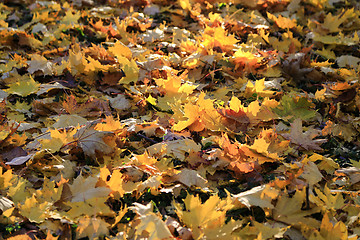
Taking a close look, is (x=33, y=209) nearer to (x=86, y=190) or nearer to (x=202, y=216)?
(x=86, y=190)

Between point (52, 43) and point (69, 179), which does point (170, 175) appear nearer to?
point (69, 179)

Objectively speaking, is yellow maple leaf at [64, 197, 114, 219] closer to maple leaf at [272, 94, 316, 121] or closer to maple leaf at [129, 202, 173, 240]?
maple leaf at [129, 202, 173, 240]

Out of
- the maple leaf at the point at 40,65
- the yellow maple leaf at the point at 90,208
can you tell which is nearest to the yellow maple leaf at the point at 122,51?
the maple leaf at the point at 40,65

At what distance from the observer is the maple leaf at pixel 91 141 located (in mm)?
1775

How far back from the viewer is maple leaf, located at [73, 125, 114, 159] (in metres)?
1.77

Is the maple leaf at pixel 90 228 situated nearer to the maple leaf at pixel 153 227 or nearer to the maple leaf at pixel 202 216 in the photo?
the maple leaf at pixel 153 227

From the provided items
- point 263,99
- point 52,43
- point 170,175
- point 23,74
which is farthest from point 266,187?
point 52,43

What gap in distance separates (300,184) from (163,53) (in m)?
1.62

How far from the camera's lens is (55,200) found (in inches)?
59.9

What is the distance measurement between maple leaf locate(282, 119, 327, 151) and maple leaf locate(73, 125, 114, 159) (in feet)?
3.16

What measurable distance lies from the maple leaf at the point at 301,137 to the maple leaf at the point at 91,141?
0.96 m

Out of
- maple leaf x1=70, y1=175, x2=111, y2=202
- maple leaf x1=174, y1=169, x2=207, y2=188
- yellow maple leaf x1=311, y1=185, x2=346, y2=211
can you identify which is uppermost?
yellow maple leaf x1=311, y1=185, x2=346, y2=211

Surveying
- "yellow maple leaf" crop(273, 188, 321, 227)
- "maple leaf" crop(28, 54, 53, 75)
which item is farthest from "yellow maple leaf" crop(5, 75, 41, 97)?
"yellow maple leaf" crop(273, 188, 321, 227)

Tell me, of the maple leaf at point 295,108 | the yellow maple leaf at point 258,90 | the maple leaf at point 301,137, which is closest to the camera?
the maple leaf at point 301,137
